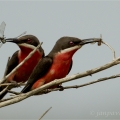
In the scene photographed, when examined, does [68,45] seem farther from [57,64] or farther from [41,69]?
[41,69]

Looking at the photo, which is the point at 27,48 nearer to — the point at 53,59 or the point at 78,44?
the point at 53,59

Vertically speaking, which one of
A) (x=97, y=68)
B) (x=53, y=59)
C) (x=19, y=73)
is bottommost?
(x=19, y=73)

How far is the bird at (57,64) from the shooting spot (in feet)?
8.78

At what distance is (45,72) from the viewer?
277 centimetres

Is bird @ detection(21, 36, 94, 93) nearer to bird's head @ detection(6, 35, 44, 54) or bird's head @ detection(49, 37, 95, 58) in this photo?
bird's head @ detection(49, 37, 95, 58)

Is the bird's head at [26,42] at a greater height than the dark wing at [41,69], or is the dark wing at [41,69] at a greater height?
the bird's head at [26,42]

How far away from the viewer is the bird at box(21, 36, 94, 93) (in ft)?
8.78

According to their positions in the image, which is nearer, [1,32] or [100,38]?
[100,38]

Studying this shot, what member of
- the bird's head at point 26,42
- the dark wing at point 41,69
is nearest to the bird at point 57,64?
the dark wing at point 41,69

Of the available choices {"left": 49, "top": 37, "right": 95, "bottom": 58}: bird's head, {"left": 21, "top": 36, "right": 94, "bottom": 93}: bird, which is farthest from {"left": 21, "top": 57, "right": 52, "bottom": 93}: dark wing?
{"left": 49, "top": 37, "right": 95, "bottom": 58}: bird's head

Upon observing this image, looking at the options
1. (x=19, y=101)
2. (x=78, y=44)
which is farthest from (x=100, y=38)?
(x=19, y=101)

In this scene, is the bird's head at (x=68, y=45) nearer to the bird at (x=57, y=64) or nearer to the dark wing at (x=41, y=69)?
the bird at (x=57, y=64)

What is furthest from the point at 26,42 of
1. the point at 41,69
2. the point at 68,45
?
the point at 68,45

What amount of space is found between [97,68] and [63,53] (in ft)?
4.34
